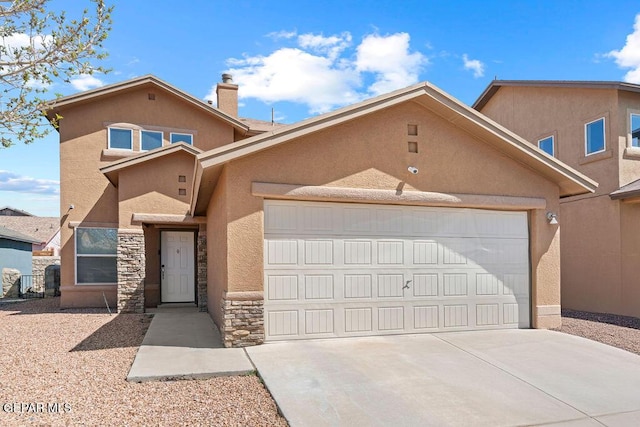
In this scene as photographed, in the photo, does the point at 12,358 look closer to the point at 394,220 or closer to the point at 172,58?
the point at 394,220

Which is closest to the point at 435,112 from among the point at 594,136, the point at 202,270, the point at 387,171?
the point at 387,171

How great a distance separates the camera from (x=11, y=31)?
574cm

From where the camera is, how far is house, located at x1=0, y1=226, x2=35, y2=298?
19.3 metres

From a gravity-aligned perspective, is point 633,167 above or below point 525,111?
below

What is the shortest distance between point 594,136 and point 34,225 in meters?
43.6

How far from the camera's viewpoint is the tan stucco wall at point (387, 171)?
757 centimetres

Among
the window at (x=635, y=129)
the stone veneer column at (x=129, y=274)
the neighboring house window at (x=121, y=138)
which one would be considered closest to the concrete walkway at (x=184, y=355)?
the stone veneer column at (x=129, y=274)

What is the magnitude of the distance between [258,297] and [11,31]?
5355mm

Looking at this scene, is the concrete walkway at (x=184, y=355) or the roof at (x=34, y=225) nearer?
the concrete walkway at (x=184, y=355)

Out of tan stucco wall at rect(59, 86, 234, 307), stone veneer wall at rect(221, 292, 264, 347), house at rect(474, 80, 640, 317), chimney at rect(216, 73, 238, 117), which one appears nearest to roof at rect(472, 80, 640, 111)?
house at rect(474, 80, 640, 317)

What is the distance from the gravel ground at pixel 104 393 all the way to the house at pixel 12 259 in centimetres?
1364

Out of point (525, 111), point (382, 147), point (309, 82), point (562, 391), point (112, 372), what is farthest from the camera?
point (309, 82)

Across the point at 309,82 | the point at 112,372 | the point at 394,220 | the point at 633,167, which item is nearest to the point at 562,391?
the point at 394,220

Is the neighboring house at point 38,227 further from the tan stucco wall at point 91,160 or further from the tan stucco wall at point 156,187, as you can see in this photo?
the tan stucco wall at point 156,187
